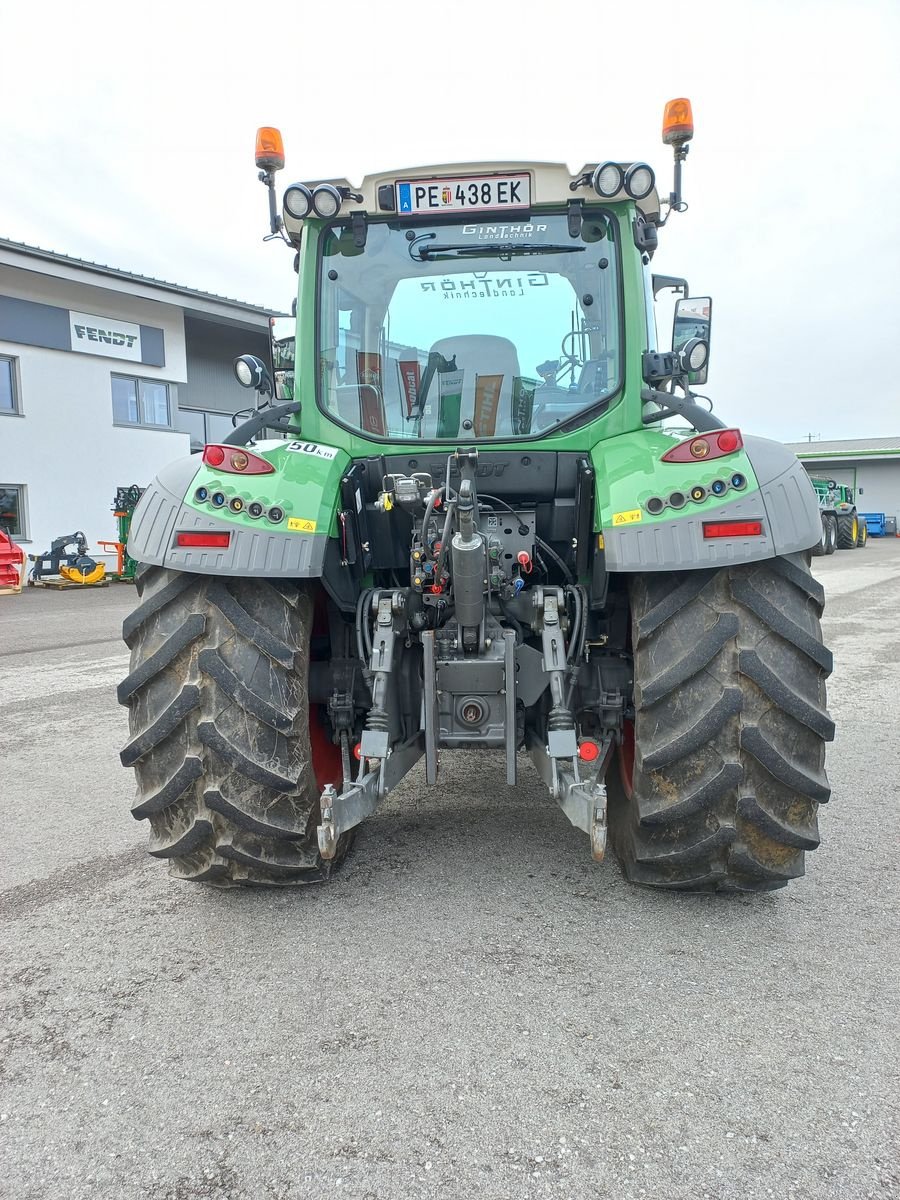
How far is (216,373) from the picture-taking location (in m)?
24.3

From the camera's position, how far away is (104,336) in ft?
65.5

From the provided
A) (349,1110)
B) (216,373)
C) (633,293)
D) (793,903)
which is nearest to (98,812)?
(349,1110)

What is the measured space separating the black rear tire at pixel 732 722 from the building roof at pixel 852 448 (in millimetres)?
45465

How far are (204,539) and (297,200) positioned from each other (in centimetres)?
149

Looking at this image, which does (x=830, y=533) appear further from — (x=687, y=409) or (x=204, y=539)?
(x=204, y=539)

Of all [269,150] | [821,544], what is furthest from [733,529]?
[269,150]

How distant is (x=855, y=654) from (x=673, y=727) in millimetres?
6615

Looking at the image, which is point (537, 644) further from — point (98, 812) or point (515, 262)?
point (98, 812)

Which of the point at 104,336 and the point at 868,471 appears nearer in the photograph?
the point at 104,336

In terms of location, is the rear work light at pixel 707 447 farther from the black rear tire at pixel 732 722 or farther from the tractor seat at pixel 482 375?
the tractor seat at pixel 482 375

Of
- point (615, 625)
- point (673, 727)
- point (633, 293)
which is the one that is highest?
point (633, 293)

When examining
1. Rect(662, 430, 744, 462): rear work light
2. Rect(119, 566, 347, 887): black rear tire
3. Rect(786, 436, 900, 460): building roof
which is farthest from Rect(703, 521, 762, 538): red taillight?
Rect(786, 436, 900, 460): building roof

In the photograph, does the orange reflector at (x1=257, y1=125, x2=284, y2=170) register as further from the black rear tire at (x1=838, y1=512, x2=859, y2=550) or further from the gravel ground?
the black rear tire at (x1=838, y1=512, x2=859, y2=550)

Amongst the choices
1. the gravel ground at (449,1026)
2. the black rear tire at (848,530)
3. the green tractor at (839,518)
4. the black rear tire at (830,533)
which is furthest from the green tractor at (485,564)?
the black rear tire at (848,530)
